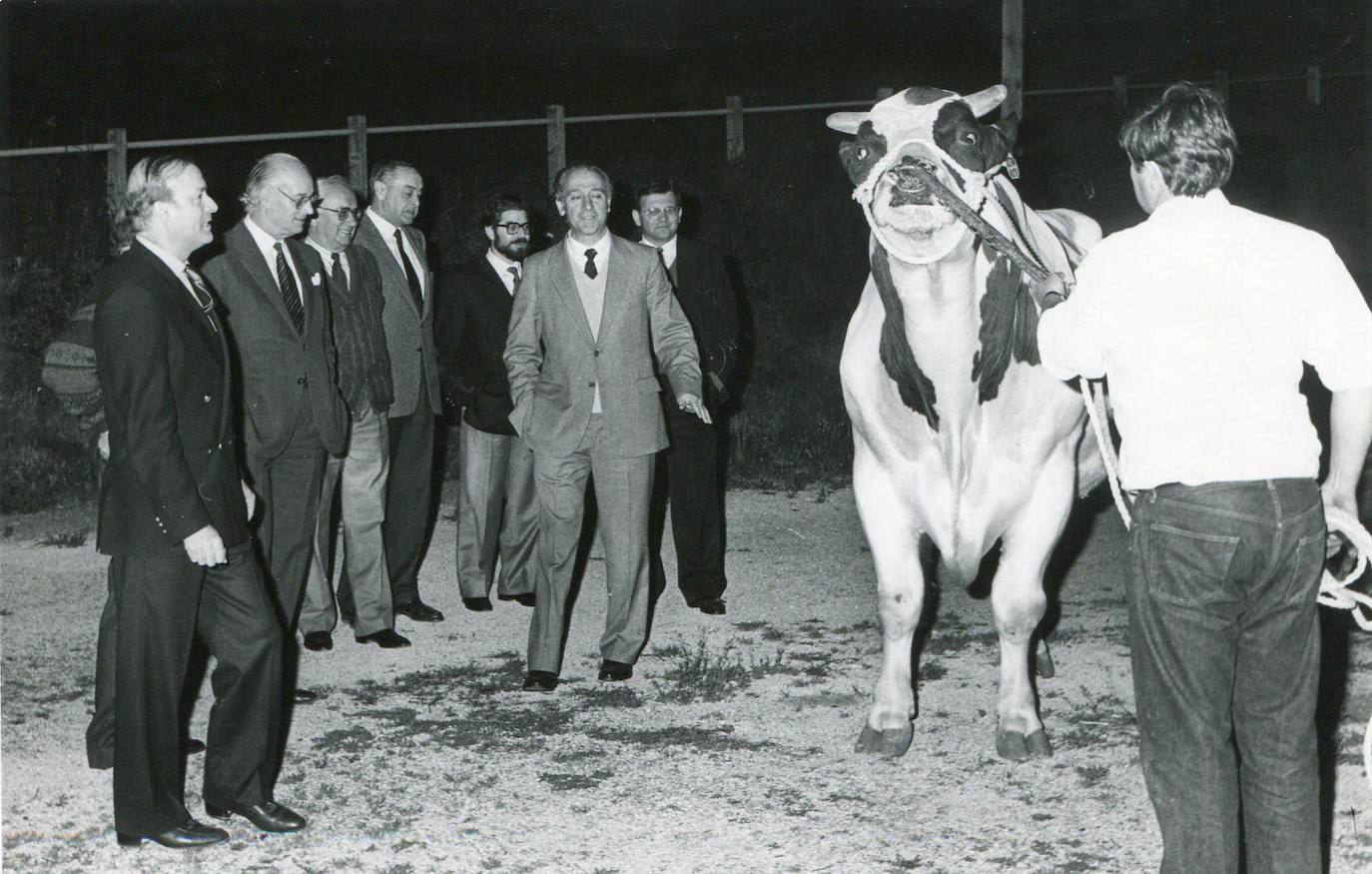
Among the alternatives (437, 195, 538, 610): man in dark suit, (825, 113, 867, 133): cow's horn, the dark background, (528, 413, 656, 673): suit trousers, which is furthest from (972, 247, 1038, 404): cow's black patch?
the dark background

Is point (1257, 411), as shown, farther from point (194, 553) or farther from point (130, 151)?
point (130, 151)

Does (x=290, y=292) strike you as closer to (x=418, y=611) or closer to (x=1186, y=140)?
(x=418, y=611)

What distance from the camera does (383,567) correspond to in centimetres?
670

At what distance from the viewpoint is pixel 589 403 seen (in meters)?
5.91

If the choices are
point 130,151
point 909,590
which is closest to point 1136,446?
point 909,590

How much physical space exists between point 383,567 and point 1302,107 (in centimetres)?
2200

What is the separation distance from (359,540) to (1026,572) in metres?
3.09

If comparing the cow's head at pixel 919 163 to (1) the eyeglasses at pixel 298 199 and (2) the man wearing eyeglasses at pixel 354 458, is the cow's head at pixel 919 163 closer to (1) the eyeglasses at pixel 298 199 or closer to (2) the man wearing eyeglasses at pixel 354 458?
(1) the eyeglasses at pixel 298 199

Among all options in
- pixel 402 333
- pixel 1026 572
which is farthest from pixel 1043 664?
pixel 402 333

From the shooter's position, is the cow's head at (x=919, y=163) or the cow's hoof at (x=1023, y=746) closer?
the cow's head at (x=919, y=163)

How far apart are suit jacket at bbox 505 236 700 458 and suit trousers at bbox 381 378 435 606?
54.4 inches

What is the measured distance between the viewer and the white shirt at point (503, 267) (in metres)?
7.59

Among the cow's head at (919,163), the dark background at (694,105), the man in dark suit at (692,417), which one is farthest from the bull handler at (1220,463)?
the dark background at (694,105)

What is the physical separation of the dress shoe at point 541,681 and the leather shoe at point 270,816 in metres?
1.54
